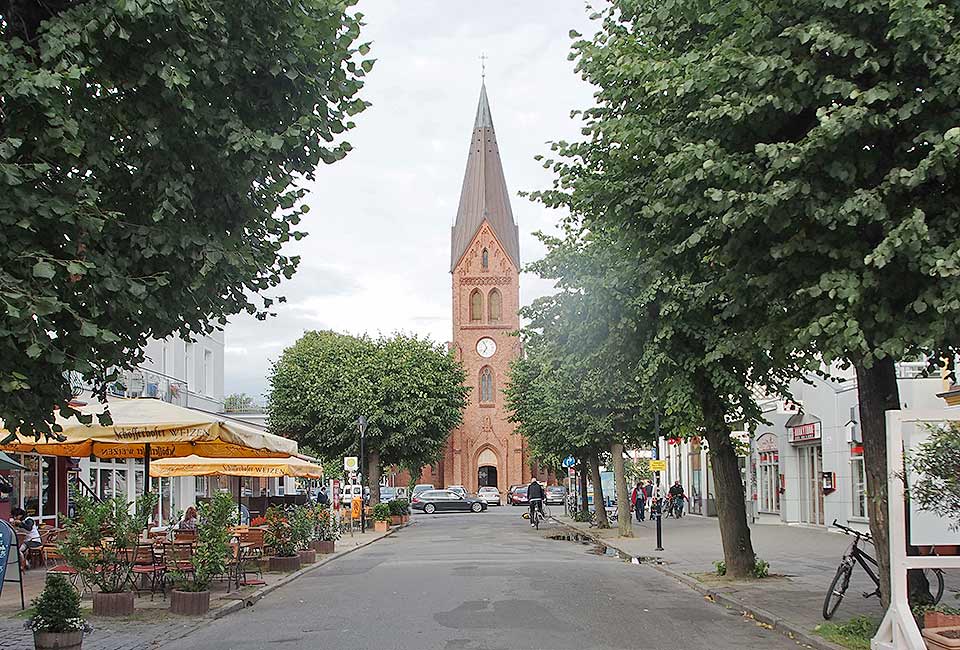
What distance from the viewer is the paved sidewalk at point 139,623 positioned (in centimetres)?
1224

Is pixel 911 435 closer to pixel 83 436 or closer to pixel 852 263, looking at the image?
pixel 852 263

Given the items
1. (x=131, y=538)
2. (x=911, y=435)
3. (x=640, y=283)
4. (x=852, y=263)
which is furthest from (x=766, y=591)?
(x=131, y=538)

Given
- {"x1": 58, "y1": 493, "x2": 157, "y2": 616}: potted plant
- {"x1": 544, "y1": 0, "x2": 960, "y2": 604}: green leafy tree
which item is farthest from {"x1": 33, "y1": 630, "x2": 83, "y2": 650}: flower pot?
{"x1": 544, "y1": 0, "x2": 960, "y2": 604}: green leafy tree

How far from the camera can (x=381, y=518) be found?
147 ft

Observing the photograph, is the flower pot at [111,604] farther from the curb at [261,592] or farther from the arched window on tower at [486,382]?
the arched window on tower at [486,382]

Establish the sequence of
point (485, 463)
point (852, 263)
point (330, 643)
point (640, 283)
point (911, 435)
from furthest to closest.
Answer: point (485, 463), point (640, 283), point (330, 643), point (911, 435), point (852, 263)

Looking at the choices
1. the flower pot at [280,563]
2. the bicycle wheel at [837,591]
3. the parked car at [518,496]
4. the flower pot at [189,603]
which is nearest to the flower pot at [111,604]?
the flower pot at [189,603]

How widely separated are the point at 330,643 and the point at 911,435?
6.47 meters

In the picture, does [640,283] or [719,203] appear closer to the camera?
[719,203]

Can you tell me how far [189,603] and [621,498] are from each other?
2386 cm

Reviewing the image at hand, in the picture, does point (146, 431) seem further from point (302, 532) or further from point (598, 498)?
point (598, 498)

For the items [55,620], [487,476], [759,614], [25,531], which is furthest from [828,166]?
[487,476]

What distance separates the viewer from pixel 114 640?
12477 millimetres

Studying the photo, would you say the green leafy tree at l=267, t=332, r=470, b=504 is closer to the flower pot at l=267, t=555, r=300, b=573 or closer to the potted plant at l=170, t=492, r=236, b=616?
the flower pot at l=267, t=555, r=300, b=573
